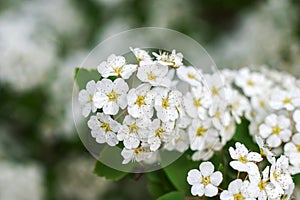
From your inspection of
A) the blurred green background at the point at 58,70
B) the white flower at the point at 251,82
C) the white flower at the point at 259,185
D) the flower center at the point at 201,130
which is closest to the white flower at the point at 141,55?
the flower center at the point at 201,130

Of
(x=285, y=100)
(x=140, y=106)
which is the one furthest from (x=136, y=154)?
(x=285, y=100)

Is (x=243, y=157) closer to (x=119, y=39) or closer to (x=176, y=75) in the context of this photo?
(x=176, y=75)

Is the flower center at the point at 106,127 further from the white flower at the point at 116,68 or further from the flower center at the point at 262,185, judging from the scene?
the flower center at the point at 262,185

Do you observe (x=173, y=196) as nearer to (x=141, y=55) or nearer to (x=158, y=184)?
(x=158, y=184)

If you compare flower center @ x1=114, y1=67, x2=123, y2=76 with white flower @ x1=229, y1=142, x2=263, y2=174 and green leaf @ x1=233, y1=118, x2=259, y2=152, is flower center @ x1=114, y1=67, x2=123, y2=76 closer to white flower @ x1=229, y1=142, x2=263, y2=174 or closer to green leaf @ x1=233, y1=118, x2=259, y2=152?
white flower @ x1=229, y1=142, x2=263, y2=174

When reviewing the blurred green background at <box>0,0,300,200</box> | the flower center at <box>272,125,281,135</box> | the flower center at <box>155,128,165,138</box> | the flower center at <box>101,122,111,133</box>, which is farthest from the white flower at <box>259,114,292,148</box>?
the blurred green background at <box>0,0,300,200</box>

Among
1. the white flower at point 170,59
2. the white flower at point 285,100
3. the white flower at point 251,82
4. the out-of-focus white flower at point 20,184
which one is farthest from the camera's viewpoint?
the out-of-focus white flower at point 20,184

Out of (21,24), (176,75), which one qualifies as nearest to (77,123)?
(176,75)
